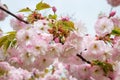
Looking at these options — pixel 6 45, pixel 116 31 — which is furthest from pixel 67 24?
pixel 6 45

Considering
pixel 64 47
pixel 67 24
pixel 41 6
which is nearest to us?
pixel 64 47

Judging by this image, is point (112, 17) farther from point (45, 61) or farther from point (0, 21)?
point (0, 21)

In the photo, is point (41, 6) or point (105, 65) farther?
point (41, 6)

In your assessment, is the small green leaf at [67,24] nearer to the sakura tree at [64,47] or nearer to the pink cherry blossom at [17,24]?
the sakura tree at [64,47]

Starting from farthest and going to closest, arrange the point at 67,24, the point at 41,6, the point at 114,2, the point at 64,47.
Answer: the point at 114,2 < the point at 41,6 < the point at 67,24 < the point at 64,47

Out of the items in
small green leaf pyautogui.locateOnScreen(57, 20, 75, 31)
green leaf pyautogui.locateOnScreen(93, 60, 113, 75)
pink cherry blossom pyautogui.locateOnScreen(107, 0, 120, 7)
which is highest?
small green leaf pyautogui.locateOnScreen(57, 20, 75, 31)

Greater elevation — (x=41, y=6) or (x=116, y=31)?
(x=41, y=6)

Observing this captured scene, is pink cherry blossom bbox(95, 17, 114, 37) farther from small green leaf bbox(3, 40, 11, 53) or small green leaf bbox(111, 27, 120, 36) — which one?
small green leaf bbox(3, 40, 11, 53)

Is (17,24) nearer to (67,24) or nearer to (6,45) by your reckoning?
(6,45)

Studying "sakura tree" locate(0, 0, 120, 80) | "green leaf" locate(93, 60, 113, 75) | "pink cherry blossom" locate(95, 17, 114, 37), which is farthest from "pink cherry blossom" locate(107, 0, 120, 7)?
"green leaf" locate(93, 60, 113, 75)
